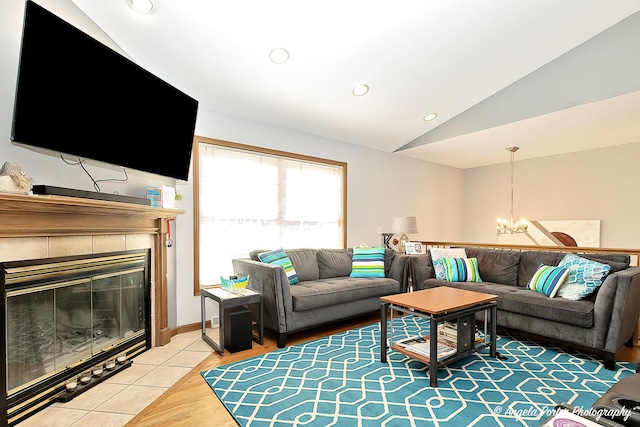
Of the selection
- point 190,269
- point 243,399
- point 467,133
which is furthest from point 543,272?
point 190,269

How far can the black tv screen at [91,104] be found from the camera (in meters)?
1.73

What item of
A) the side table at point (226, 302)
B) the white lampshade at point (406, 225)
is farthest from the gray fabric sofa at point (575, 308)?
the side table at point (226, 302)

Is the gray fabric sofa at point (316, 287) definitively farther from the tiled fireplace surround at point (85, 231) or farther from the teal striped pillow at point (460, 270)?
the tiled fireplace surround at point (85, 231)

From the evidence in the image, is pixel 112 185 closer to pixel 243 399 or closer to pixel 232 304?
pixel 232 304

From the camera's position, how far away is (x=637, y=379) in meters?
1.49

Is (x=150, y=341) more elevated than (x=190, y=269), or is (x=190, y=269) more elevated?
(x=190, y=269)

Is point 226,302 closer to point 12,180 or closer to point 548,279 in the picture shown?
point 12,180

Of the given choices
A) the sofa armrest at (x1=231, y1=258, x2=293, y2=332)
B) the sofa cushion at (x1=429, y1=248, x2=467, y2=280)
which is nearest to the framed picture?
the sofa cushion at (x1=429, y1=248, x2=467, y2=280)

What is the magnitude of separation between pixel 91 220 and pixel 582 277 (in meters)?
3.97

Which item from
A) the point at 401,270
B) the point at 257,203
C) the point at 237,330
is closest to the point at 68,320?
the point at 237,330

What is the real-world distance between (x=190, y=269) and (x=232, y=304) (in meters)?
0.87

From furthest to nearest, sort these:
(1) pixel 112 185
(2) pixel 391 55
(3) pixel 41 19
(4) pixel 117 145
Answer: (2) pixel 391 55
(1) pixel 112 185
(4) pixel 117 145
(3) pixel 41 19

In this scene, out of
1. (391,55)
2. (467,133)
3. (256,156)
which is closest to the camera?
(391,55)

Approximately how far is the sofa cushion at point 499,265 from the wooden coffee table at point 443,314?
1212 mm
